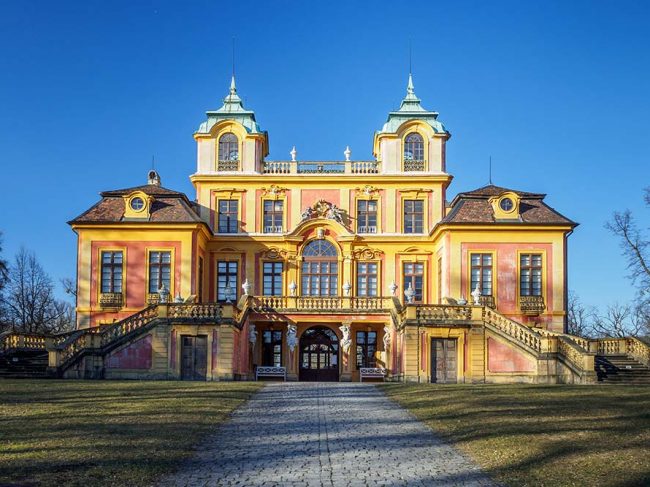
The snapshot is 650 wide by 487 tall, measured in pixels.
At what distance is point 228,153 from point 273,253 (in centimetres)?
530

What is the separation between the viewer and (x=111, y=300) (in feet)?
132

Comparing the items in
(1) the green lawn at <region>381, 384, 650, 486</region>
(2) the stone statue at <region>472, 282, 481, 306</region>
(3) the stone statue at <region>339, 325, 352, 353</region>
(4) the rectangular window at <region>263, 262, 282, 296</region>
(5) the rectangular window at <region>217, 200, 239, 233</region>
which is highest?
(5) the rectangular window at <region>217, 200, 239, 233</region>

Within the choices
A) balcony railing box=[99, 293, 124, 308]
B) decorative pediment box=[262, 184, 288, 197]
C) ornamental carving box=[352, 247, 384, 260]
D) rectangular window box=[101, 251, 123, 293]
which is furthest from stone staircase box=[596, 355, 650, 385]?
rectangular window box=[101, 251, 123, 293]

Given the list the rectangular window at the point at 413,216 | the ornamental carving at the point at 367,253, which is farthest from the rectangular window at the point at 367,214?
the rectangular window at the point at 413,216

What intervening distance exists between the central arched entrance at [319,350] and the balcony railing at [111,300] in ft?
27.4

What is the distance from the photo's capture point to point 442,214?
142 ft

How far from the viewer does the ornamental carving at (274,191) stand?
4372 cm

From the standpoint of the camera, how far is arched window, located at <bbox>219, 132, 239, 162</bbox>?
44.0m

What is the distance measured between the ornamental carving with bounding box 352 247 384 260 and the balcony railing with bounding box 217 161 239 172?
6.90 metres

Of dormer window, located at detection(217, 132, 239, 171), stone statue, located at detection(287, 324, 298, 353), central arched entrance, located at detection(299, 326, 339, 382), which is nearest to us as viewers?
stone statue, located at detection(287, 324, 298, 353)

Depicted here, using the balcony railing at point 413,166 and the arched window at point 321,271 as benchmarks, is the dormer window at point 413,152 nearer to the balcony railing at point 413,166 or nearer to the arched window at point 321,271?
the balcony railing at point 413,166

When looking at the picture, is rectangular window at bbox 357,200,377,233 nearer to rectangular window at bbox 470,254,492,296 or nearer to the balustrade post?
rectangular window at bbox 470,254,492,296

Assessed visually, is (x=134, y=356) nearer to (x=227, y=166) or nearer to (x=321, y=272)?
(x=321, y=272)

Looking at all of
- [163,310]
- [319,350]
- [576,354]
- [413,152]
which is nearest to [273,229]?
[319,350]
